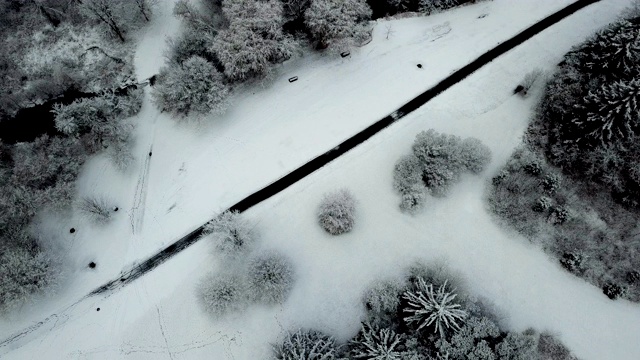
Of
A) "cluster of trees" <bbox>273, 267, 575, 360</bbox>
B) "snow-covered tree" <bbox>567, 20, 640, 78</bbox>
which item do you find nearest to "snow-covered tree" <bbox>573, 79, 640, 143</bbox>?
"snow-covered tree" <bbox>567, 20, 640, 78</bbox>

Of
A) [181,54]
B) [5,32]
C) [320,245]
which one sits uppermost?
[5,32]

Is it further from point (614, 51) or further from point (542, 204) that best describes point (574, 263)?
point (614, 51)

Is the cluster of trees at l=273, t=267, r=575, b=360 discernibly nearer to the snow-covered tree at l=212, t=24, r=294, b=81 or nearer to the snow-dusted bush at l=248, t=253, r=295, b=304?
the snow-dusted bush at l=248, t=253, r=295, b=304

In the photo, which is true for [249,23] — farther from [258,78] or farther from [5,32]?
[5,32]

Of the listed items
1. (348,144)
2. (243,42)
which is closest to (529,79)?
(348,144)

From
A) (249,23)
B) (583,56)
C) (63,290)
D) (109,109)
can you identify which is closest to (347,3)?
(249,23)
